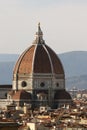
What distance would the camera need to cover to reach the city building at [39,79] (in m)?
104

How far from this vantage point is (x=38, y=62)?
10562 cm

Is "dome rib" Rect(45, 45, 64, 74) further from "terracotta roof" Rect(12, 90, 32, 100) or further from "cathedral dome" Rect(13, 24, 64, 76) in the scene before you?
"terracotta roof" Rect(12, 90, 32, 100)

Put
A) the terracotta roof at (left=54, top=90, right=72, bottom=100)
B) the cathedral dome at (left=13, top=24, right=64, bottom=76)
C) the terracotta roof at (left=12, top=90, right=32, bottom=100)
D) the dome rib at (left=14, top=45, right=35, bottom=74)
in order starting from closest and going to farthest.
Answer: the terracotta roof at (left=12, top=90, right=32, bottom=100), the terracotta roof at (left=54, top=90, right=72, bottom=100), the cathedral dome at (left=13, top=24, right=64, bottom=76), the dome rib at (left=14, top=45, right=35, bottom=74)

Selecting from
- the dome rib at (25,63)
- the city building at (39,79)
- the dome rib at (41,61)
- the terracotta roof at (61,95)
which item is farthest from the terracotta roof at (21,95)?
the dome rib at (41,61)

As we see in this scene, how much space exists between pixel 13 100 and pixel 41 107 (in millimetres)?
3510

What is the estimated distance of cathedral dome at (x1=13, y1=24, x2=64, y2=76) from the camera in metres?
105

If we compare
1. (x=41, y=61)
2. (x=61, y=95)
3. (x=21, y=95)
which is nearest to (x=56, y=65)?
(x=41, y=61)

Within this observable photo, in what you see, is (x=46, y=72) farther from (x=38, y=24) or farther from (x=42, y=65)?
(x=38, y=24)

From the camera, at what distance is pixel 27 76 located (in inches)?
4186

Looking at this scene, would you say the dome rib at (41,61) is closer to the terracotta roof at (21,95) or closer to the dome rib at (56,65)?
the dome rib at (56,65)

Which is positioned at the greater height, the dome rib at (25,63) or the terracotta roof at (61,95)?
the dome rib at (25,63)

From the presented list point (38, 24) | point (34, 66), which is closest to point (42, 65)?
point (34, 66)

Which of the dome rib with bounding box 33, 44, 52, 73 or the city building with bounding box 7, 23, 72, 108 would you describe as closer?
the city building with bounding box 7, 23, 72, 108

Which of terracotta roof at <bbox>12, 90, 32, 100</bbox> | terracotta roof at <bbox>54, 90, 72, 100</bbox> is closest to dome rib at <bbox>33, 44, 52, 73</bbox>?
terracotta roof at <bbox>54, 90, 72, 100</bbox>
